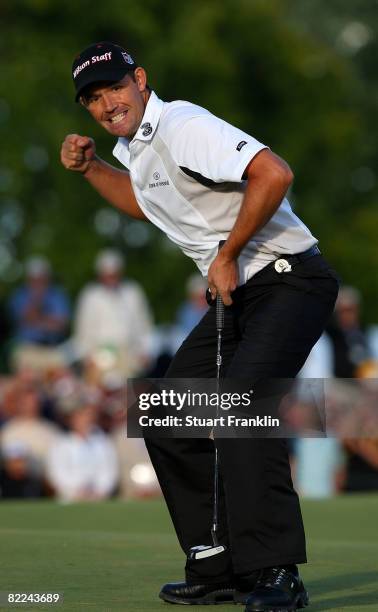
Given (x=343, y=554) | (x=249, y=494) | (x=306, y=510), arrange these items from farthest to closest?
(x=306, y=510)
(x=343, y=554)
(x=249, y=494)

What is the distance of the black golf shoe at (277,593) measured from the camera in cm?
602

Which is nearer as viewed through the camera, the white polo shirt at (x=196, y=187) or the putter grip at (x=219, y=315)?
the white polo shirt at (x=196, y=187)

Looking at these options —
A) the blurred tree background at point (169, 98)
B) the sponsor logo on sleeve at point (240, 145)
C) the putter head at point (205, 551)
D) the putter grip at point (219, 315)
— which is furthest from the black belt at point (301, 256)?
the blurred tree background at point (169, 98)

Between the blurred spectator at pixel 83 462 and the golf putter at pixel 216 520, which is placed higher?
the golf putter at pixel 216 520

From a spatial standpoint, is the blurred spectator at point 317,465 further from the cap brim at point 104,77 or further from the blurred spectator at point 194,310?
the cap brim at point 104,77

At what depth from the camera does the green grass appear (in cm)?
659

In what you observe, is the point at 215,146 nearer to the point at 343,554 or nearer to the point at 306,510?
the point at 343,554

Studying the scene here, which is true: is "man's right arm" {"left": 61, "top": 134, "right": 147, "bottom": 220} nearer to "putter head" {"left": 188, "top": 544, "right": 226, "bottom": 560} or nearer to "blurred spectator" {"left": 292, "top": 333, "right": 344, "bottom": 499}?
"putter head" {"left": 188, "top": 544, "right": 226, "bottom": 560}

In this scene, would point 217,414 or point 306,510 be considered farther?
point 306,510

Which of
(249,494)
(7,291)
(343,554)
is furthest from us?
(7,291)

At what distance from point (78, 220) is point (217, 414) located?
25.7 m

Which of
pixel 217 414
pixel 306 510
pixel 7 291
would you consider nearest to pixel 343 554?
pixel 217 414

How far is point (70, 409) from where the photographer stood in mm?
15484

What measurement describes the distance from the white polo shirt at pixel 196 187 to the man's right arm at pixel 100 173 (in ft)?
2.21
